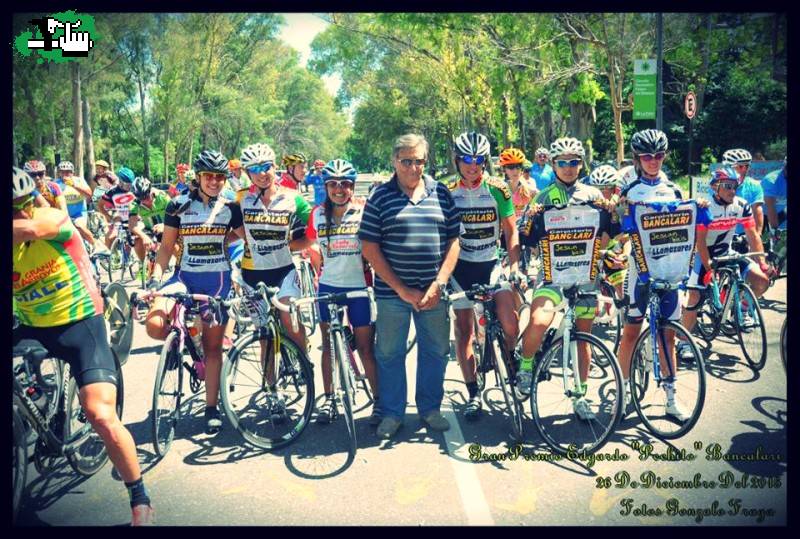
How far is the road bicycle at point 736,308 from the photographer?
640 cm

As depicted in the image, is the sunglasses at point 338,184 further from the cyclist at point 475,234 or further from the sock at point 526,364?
the sock at point 526,364

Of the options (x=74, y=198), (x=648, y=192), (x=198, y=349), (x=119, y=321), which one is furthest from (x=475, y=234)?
(x=74, y=198)

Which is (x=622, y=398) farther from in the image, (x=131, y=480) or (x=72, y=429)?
(x=72, y=429)

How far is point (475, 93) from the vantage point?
24.9 metres

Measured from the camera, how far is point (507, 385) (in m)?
5.00

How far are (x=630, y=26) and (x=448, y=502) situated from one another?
11147 mm

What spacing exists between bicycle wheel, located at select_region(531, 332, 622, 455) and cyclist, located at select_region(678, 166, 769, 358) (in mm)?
1996

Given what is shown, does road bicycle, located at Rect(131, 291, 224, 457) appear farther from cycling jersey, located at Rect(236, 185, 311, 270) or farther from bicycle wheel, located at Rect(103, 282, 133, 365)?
Answer: bicycle wheel, located at Rect(103, 282, 133, 365)

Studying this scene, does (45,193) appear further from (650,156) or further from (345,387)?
(650,156)

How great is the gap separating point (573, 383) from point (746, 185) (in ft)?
18.5

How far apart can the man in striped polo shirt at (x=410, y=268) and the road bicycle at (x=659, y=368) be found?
59.4 inches

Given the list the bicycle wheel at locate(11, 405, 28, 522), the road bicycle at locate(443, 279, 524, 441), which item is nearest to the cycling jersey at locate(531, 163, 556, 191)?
the road bicycle at locate(443, 279, 524, 441)

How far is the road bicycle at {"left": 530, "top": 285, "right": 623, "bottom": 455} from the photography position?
4.55 m
